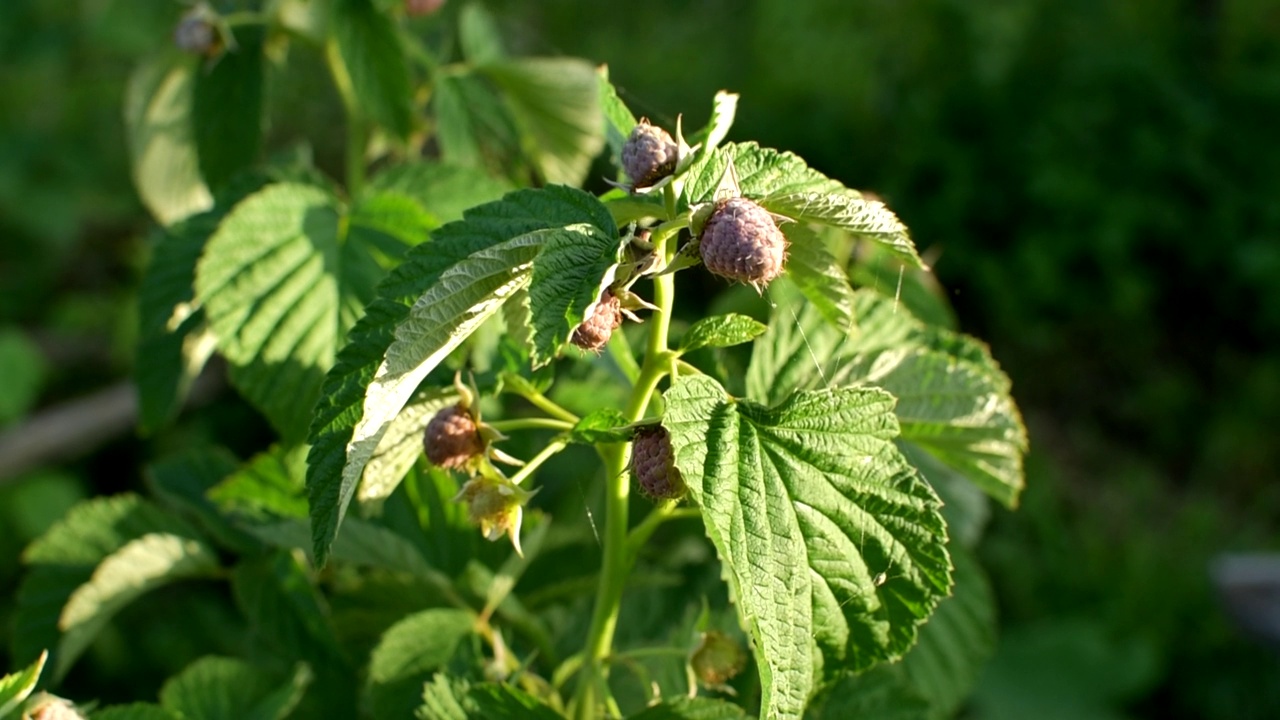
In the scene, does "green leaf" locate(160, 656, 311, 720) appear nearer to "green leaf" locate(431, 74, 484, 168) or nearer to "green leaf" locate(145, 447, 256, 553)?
"green leaf" locate(145, 447, 256, 553)

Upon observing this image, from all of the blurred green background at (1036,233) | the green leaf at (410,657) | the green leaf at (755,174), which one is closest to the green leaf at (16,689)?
the green leaf at (410,657)

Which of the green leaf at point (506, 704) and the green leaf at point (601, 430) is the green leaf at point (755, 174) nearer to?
the green leaf at point (601, 430)

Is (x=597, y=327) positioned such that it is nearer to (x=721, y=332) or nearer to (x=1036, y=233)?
(x=721, y=332)

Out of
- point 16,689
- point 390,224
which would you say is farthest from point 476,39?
point 16,689

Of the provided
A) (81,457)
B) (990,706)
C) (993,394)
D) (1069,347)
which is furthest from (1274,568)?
(81,457)

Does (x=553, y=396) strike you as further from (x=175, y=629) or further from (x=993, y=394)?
(x=175, y=629)

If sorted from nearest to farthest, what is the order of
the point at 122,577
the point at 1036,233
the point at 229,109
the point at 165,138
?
the point at 122,577 < the point at 229,109 < the point at 165,138 < the point at 1036,233

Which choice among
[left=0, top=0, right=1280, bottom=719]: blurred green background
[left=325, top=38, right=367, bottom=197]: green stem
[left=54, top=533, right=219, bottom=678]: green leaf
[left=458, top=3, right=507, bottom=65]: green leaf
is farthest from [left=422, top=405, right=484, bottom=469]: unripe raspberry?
[left=0, top=0, right=1280, bottom=719]: blurred green background
